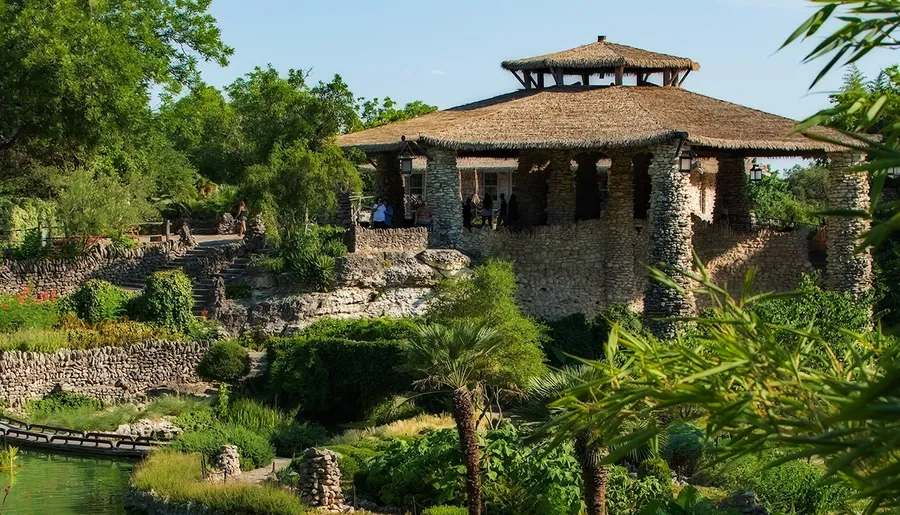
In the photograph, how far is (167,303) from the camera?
1276 inches

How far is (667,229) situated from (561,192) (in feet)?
13.1

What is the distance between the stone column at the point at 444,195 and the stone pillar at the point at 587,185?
5.15 meters

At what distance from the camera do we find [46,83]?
3912cm

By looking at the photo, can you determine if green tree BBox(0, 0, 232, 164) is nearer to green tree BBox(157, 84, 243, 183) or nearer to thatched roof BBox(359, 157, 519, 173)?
green tree BBox(157, 84, 243, 183)

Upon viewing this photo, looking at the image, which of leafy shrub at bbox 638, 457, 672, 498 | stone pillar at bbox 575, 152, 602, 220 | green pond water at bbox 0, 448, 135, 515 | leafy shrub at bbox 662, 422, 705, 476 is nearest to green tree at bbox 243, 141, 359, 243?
stone pillar at bbox 575, 152, 602, 220

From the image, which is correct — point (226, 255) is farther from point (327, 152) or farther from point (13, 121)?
point (13, 121)

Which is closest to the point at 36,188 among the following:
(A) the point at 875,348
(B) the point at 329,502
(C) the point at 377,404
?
(C) the point at 377,404

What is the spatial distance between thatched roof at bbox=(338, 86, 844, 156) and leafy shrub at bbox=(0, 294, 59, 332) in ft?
29.0

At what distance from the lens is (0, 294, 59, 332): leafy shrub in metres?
31.5

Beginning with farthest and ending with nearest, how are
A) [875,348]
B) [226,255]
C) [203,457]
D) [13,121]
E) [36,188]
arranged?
[36,188] → [13,121] → [226,255] → [203,457] → [875,348]

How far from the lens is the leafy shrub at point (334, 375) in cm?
2969

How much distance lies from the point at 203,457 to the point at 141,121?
19.6m

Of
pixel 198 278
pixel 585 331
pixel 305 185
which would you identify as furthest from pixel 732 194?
pixel 198 278

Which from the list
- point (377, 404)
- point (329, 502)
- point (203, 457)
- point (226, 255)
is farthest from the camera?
point (226, 255)
